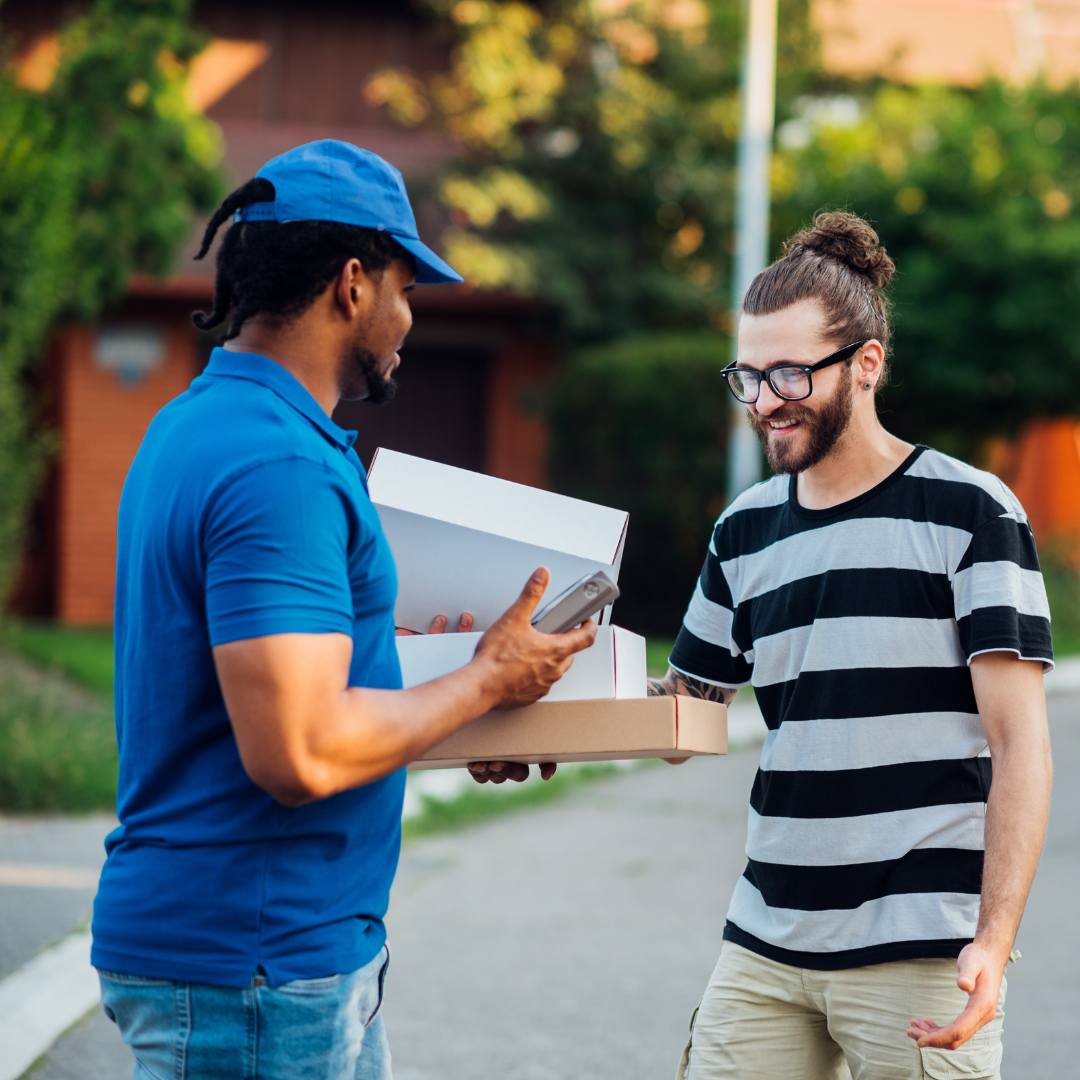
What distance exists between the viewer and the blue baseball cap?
1.94 m

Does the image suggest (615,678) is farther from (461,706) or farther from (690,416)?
(690,416)

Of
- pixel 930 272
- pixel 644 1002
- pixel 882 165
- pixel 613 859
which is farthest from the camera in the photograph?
pixel 882 165

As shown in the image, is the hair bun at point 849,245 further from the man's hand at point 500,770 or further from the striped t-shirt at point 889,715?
the man's hand at point 500,770

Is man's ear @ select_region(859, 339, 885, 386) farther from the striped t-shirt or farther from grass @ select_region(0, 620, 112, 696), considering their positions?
grass @ select_region(0, 620, 112, 696)

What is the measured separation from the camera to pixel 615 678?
2.36 m

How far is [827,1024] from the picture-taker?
2.49 m

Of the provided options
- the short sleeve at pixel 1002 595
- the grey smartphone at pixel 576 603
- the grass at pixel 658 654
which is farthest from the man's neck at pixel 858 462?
the grass at pixel 658 654

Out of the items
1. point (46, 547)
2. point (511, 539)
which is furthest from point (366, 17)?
point (511, 539)

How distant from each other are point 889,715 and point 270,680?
3.92ft

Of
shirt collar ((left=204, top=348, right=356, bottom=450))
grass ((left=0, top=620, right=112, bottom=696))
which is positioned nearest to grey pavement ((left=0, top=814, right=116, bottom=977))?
grass ((left=0, top=620, right=112, bottom=696))

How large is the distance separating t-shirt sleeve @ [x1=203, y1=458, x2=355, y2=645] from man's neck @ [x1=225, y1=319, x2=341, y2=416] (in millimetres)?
224

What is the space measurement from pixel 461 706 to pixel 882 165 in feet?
51.9

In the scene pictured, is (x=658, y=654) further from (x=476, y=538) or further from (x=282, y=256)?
(x=282, y=256)

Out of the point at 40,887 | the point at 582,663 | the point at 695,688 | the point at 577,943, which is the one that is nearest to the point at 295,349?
the point at 582,663
